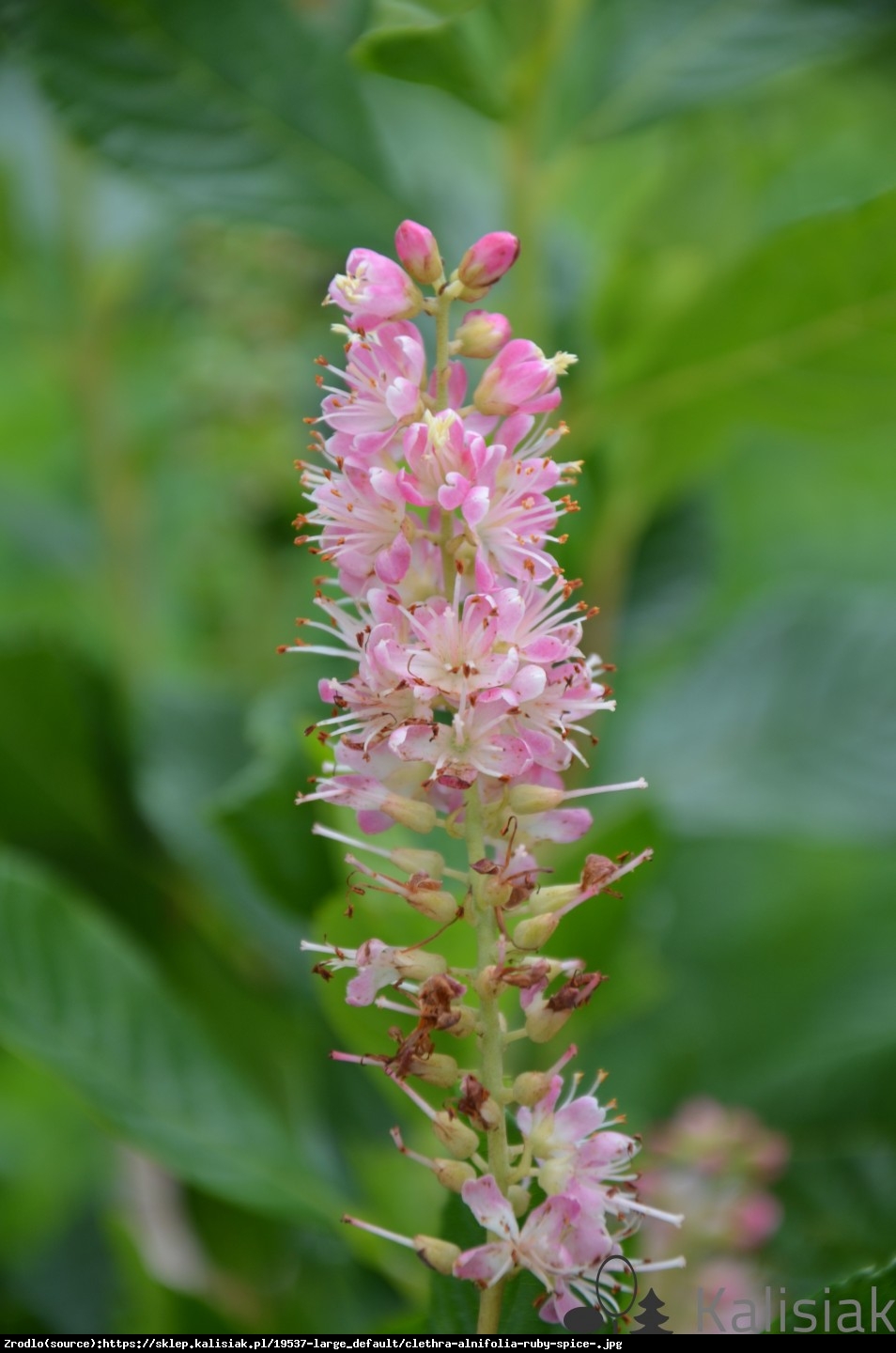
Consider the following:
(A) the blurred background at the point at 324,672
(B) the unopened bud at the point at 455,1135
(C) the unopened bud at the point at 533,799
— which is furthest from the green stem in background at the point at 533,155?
(B) the unopened bud at the point at 455,1135

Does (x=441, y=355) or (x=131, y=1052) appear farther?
(x=131, y=1052)

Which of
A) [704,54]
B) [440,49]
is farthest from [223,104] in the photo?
[704,54]

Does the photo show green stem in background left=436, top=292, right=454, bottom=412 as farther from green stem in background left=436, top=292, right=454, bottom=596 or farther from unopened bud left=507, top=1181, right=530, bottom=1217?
unopened bud left=507, top=1181, right=530, bottom=1217

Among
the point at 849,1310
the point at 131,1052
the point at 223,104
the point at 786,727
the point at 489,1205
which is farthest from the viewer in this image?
the point at 786,727

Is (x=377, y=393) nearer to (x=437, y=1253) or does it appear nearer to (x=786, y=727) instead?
(x=437, y=1253)

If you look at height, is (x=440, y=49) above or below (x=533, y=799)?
above

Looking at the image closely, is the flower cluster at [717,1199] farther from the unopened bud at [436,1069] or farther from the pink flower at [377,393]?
the pink flower at [377,393]
